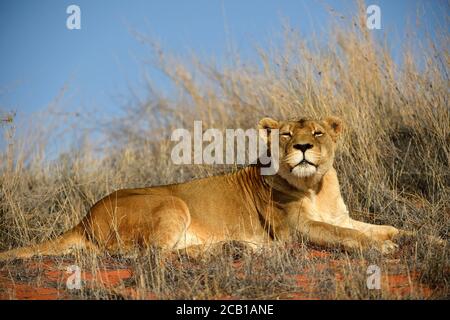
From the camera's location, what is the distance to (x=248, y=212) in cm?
638

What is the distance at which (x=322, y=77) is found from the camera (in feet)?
28.2

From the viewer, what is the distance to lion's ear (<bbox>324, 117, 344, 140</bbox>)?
21.0 feet

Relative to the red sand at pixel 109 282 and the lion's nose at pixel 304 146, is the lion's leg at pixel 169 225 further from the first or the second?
the lion's nose at pixel 304 146

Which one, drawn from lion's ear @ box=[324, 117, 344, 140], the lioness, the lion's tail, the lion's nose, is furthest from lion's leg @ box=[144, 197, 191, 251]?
lion's ear @ box=[324, 117, 344, 140]

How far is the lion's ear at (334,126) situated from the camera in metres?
6.41

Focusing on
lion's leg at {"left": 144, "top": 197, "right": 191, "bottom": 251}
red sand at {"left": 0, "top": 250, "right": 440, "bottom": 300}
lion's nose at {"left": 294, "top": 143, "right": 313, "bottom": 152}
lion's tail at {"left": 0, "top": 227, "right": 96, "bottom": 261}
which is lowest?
red sand at {"left": 0, "top": 250, "right": 440, "bottom": 300}

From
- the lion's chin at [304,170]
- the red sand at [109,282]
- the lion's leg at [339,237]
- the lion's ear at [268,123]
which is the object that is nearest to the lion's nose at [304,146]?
the lion's chin at [304,170]

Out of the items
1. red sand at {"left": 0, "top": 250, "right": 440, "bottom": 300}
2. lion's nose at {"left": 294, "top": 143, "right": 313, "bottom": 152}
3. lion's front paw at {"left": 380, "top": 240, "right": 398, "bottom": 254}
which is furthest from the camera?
lion's nose at {"left": 294, "top": 143, "right": 313, "bottom": 152}

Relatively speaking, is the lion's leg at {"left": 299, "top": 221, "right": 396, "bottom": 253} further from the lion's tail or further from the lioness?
the lion's tail

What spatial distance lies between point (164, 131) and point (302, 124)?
5.60 meters

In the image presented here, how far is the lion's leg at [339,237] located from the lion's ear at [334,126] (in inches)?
38.1

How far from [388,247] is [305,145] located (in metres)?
1.17

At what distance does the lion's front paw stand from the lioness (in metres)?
0.01
